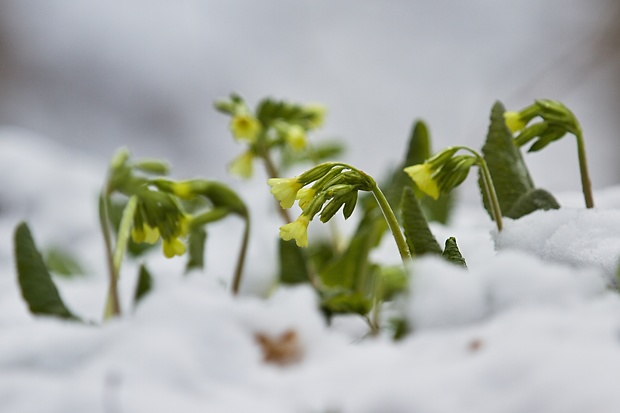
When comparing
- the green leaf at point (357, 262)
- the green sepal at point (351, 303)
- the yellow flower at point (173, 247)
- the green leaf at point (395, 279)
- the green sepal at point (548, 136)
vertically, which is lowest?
the green leaf at point (357, 262)

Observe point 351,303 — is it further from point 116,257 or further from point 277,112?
point 277,112

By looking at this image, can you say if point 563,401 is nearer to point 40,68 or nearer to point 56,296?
point 56,296

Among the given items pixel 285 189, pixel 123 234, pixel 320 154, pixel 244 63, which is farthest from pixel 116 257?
pixel 244 63

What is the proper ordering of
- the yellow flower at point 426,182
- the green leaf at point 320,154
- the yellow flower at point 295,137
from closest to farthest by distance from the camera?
1. the yellow flower at point 426,182
2. the yellow flower at point 295,137
3. the green leaf at point 320,154

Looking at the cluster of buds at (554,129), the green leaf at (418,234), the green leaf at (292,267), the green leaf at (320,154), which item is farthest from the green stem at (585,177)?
the green leaf at (320,154)

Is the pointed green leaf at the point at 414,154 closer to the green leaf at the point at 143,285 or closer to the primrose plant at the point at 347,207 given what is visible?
the primrose plant at the point at 347,207

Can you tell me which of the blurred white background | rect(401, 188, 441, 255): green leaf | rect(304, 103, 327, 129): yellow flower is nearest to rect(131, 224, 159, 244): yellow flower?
rect(401, 188, 441, 255): green leaf

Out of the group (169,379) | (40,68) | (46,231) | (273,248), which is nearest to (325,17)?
(40,68)
